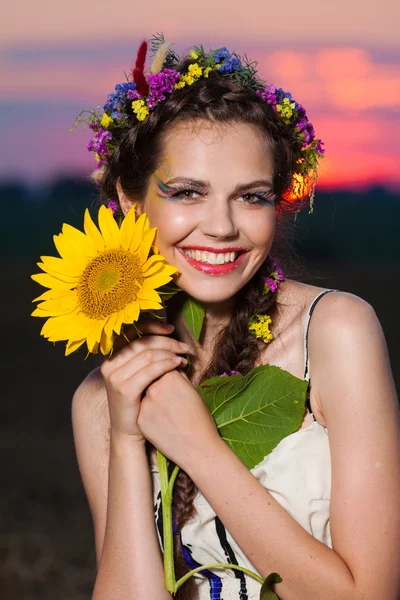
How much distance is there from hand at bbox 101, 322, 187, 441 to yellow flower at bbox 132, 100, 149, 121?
74cm

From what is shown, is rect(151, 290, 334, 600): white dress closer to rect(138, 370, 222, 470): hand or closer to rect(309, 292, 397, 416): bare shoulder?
rect(309, 292, 397, 416): bare shoulder

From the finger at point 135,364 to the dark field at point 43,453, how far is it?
713 millimetres

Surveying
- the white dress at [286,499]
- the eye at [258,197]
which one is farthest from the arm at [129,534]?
the eye at [258,197]

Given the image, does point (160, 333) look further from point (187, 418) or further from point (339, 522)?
point (339, 522)

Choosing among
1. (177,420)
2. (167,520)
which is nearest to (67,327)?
(177,420)

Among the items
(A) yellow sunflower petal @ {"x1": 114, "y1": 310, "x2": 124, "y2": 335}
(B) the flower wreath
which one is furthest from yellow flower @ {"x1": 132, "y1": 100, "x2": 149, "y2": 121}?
(A) yellow sunflower petal @ {"x1": 114, "y1": 310, "x2": 124, "y2": 335}

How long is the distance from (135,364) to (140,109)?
2.90 ft

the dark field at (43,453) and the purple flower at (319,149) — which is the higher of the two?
the purple flower at (319,149)

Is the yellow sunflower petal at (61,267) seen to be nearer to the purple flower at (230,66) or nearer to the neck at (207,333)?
the neck at (207,333)

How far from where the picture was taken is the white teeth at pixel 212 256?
2.63 metres

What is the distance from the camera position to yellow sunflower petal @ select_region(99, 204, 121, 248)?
2.46 metres

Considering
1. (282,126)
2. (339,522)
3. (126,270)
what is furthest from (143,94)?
(339,522)

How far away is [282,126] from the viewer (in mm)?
2893

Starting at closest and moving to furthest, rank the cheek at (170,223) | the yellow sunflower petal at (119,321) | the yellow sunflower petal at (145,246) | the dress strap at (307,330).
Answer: the yellow sunflower petal at (119,321) < the yellow sunflower petal at (145,246) < the cheek at (170,223) < the dress strap at (307,330)
